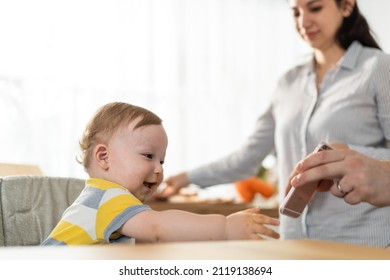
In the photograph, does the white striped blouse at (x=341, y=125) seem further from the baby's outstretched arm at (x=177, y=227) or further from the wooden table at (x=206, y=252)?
the wooden table at (x=206, y=252)

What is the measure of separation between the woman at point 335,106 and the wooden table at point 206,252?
29.9 inches

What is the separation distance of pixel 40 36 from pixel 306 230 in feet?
5.79

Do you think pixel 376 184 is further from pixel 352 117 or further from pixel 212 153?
pixel 212 153

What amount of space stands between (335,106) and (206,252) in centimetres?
97

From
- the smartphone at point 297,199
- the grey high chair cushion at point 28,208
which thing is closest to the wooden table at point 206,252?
the smartphone at point 297,199

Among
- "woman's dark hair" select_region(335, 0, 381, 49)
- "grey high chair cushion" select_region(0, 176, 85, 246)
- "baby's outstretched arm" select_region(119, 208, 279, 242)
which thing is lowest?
"grey high chair cushion" select_region(0, 176, 85, 246)

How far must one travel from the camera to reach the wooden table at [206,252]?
56 centimetres

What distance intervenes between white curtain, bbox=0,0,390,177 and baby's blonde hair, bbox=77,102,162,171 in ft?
5.97

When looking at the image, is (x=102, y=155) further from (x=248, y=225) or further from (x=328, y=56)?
(x=328, y=56)

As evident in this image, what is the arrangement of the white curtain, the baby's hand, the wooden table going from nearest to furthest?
1. the wooden table
2. the baby's hand
3. the white curtain

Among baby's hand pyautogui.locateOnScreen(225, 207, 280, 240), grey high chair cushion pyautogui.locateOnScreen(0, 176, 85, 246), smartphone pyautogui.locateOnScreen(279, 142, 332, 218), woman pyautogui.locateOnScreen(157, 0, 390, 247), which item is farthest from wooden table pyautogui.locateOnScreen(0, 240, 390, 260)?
woman pyautogui.locateOnScreen(157, 0, 390, 247)

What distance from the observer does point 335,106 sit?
150cm

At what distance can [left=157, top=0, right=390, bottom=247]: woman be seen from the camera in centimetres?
145

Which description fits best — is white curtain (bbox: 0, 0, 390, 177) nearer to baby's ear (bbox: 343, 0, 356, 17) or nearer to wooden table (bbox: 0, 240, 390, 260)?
baby's ear (bbox: 343, 0, 356, 17)
